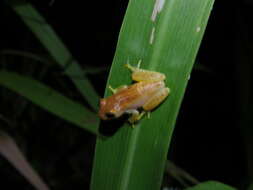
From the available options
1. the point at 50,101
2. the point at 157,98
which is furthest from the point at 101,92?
the point at 157,98

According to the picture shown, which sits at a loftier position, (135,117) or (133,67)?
(133,67)

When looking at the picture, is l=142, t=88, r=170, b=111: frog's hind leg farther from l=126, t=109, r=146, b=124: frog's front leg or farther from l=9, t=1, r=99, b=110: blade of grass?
l=9, t=1, r=99, b=110: blade of grass

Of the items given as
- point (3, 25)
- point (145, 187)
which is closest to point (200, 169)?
point (145, 187)

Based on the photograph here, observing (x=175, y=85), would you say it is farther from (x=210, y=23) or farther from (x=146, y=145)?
(x=210, y=23)

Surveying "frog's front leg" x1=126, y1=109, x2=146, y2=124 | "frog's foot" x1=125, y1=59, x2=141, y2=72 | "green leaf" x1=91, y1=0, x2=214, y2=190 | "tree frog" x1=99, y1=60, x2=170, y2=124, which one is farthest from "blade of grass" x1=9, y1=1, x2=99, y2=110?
"frog's foot" x1=125, y1=59, x2=141, y2=72

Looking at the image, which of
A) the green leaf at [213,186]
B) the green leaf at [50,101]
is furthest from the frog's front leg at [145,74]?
the green leaf at [50,101]

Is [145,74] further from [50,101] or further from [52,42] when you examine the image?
[52,42]
